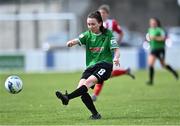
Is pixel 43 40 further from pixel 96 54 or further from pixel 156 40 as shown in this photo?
pixel 96 54

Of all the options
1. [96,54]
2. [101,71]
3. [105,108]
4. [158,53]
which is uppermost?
[96,54]

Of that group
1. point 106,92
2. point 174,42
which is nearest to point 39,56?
point 174,42

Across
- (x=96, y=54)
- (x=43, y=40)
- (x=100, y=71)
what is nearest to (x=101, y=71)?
(x=100, y=71)

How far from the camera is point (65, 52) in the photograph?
35.3 meters

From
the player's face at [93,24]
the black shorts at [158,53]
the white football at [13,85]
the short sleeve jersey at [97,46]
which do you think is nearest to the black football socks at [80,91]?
the short sleeve jersey at [97,46]

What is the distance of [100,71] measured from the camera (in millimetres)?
12664

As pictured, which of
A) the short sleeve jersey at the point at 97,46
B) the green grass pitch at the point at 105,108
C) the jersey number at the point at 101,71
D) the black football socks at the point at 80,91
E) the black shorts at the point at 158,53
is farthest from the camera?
the black shorts at the point at 158,53

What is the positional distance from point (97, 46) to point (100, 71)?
19.8 inches

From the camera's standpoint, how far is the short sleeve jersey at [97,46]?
507 inches

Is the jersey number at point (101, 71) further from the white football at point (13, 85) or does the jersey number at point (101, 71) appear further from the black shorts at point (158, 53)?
the black shorts at point (158, 53)

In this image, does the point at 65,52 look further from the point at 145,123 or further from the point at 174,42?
the point at 145,123

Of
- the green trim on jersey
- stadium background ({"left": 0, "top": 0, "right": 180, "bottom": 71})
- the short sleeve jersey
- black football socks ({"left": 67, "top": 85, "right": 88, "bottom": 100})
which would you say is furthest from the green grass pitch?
stadium background ({"left": 0, "top": 0, "right": 180, "bottom": 71})

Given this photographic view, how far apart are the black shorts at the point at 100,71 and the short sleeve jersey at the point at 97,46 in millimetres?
114

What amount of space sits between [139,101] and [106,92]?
12.6 ft
